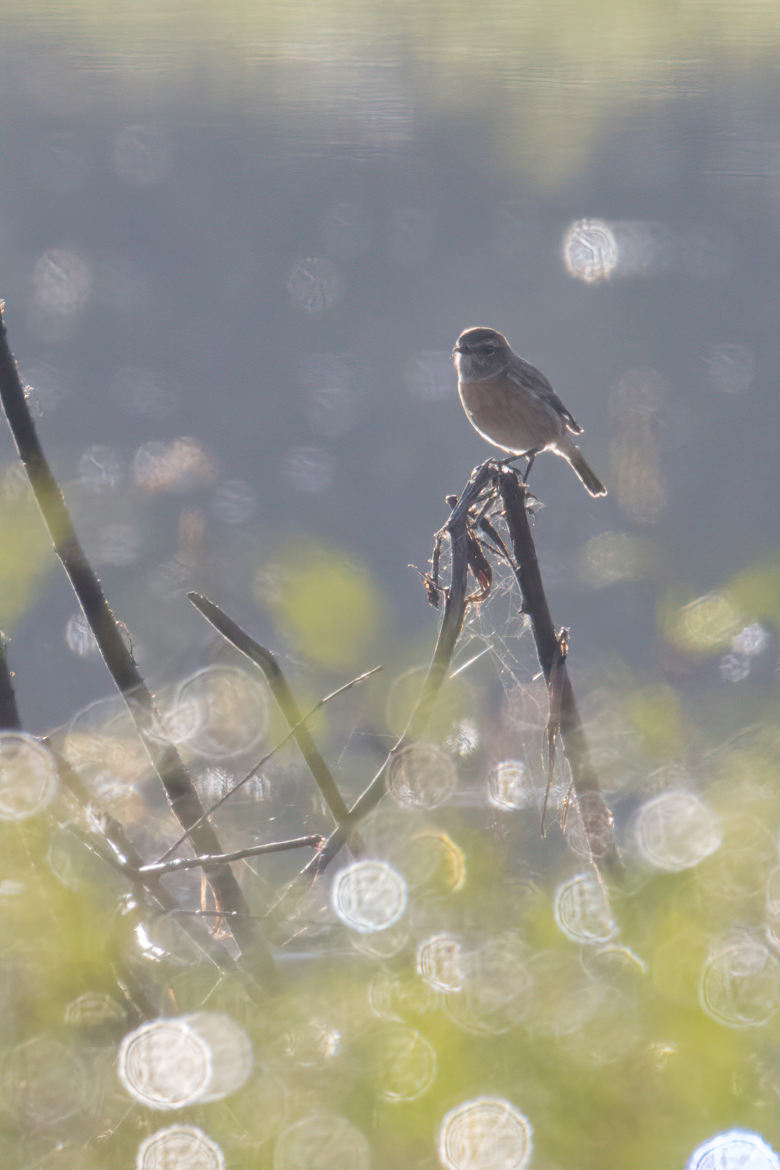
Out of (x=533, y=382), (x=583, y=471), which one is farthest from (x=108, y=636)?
(x=583, y=471)

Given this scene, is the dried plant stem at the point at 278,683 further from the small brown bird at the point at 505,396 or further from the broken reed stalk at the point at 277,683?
the small brown bird at the point at 505,396

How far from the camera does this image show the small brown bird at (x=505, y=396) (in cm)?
368

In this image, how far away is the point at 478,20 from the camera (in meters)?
8.20

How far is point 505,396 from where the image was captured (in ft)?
12.1

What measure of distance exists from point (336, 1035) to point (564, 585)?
308 inches

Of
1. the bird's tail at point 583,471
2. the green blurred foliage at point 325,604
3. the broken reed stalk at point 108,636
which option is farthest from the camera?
the green blurred foliage at point 325,604

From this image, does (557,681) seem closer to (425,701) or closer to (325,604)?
(425,701)

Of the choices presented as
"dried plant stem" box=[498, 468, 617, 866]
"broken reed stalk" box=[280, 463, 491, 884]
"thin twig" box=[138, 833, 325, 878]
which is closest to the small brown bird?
"dried plant stem" box=[498, 468, 617, 866]

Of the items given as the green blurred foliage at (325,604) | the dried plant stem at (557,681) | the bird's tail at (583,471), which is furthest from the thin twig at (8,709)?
the green blurred foliage at (325,604)

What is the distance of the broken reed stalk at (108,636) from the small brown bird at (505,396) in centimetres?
270

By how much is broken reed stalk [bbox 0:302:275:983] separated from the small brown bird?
2701 mm

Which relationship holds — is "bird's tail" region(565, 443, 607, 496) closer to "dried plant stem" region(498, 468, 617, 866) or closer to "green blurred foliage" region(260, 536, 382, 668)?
"green blurred foliage" region(260, 536, 382, 668)

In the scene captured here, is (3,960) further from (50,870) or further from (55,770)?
(55,770)

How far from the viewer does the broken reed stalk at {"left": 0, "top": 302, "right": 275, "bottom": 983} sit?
1.04m
